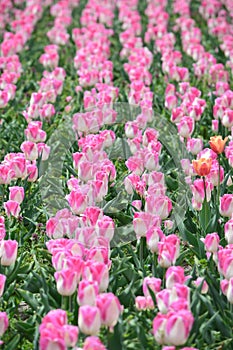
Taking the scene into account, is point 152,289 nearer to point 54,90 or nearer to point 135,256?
point 135,256

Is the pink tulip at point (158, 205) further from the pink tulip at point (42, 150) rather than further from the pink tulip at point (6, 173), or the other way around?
the pink tulip at point (42, 150)

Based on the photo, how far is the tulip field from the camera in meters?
2.56

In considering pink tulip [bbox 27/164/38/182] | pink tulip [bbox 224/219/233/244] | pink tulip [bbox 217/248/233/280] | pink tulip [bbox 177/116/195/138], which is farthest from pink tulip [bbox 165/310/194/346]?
pink tulip [bbox 177/116/195/138]

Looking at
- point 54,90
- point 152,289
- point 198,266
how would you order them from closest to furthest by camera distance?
1. point 152,289
2. point 198,266
3. point 54,90

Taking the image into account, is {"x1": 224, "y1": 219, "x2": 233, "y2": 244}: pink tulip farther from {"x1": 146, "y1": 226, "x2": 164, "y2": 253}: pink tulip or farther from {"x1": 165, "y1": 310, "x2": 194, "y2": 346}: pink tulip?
{"x1": 165, "y1": 310, "x2": 194, "y2": 346}: pink tulip

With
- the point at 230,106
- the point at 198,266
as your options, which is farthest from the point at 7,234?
the point at 230,106

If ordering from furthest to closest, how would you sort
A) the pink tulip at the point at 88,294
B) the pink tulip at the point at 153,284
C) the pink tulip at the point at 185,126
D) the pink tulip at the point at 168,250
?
the pink tulip at the point at 185,126
the pink tulip at the point at 168,250
the pink tulip at the point at 153,284
the pink tulip at the point at 88,294

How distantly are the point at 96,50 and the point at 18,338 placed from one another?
3841mm

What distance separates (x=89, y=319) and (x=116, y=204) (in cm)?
161

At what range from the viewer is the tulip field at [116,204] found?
8.39 feet

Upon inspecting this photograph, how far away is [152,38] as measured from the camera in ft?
23.4

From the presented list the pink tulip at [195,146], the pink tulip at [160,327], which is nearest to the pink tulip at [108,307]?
the pink tulip at [160,327]

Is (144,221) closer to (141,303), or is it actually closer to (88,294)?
(141,303)

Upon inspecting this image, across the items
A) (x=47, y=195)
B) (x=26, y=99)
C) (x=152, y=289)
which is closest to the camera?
(x=152, y=289)
